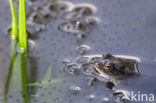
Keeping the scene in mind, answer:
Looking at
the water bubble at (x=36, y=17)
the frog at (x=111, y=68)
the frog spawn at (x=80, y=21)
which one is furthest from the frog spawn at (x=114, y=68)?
the water bubble at (x=36, y=17)

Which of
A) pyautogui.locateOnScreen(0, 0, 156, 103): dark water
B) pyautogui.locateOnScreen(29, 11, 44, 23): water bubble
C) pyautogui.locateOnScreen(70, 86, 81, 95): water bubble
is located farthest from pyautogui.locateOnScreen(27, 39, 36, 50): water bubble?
pyautogui.locateOnScreen(70, 86, 81, 95): water bubble

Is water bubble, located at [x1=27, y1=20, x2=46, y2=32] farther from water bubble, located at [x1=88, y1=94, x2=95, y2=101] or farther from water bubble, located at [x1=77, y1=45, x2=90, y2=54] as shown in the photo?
water bubble, located at [x1=88, y1=94, x2=95, y2=101]

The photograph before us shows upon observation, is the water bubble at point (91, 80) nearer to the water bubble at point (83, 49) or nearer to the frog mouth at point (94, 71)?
the frog mouth at point (94, 71)

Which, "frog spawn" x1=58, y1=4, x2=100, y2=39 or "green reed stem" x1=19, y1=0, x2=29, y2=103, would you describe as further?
"frog spawn" x1=58, y1=4, x2=100, y2=39

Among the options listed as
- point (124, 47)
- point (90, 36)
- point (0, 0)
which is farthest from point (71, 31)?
point (0, 0)

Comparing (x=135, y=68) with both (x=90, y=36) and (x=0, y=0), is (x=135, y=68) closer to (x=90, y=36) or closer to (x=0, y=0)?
(x=90, y=36)

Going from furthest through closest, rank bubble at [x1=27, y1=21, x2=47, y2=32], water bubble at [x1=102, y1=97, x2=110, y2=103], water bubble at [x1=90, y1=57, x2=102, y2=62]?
bubble at [x1=27, y1=21, x2=47, y2=32], water bubble at [x1=90, y1=57, x2=102, y2=62], water bubble at [x1=102, y1=97, x2=110, y2=103]

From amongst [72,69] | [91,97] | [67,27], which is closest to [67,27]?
[67,27]
